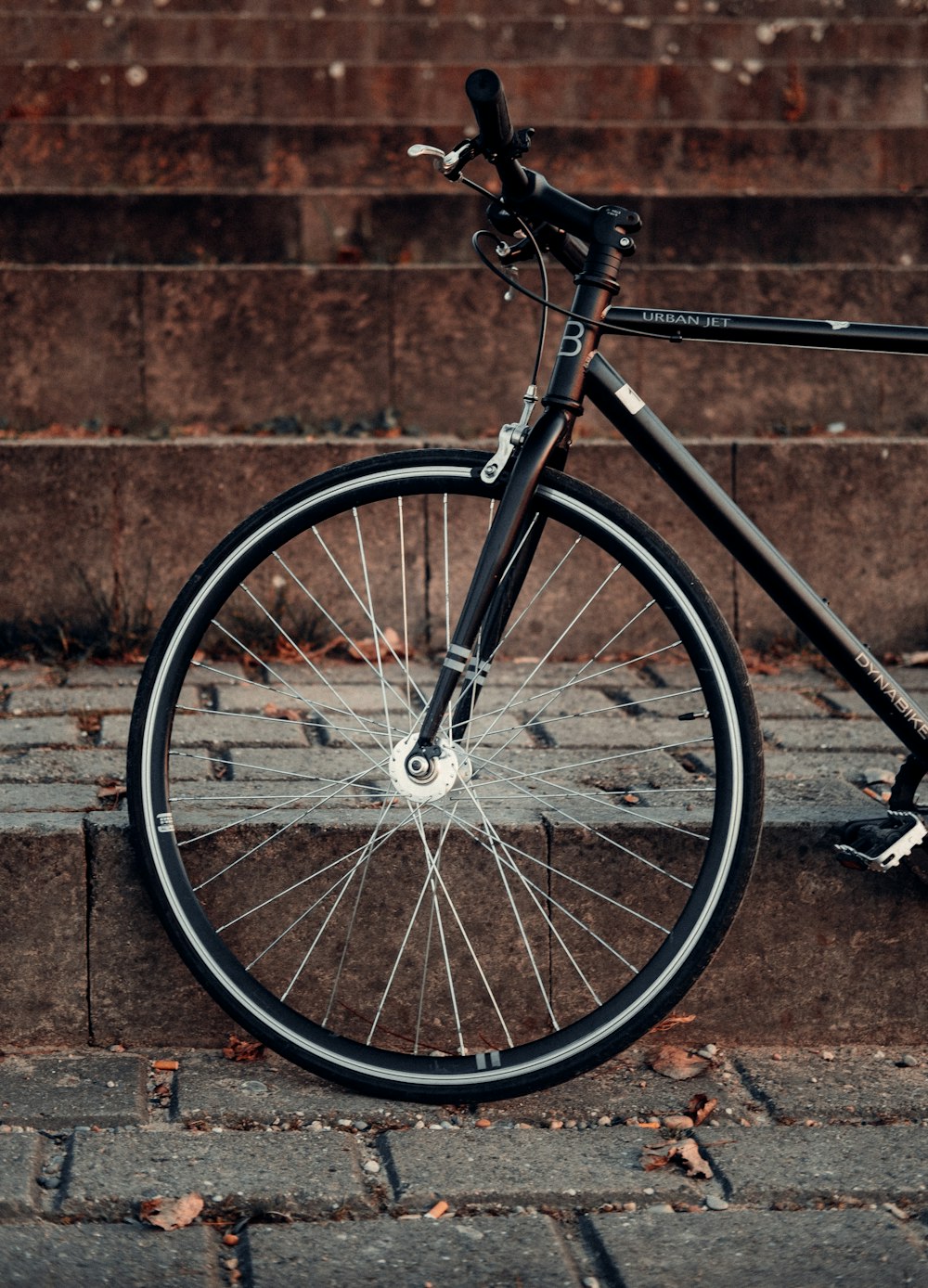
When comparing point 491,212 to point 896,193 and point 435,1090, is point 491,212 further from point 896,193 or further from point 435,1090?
point 896,193

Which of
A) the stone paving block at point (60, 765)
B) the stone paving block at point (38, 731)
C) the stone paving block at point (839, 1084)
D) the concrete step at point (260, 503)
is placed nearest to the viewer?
the stone paving block at point (839, 1084)

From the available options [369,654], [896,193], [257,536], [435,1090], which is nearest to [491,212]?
[257,536]

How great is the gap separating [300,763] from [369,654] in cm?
128

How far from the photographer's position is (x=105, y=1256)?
203 centimetres

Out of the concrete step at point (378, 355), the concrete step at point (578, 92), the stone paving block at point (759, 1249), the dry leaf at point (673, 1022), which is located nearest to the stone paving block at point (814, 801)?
the dry leaf at point (673, 1022)

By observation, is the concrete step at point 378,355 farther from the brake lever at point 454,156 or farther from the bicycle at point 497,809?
the brake lever at point 454,156

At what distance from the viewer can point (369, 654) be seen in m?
4.43

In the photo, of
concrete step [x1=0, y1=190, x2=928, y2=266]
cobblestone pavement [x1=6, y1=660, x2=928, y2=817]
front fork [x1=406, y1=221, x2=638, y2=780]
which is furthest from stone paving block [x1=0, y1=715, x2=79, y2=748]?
concrete step [x1=0, y1=190, x2=928, y2=266]

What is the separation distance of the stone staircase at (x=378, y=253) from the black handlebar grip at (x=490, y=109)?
2139 mm

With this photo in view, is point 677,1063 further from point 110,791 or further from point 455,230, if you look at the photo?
point 455,230

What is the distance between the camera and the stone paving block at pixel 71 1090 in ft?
7.91

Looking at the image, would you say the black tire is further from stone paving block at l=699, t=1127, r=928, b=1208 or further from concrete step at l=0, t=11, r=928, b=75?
concrete step at l=0, t=11, r=928, b=75

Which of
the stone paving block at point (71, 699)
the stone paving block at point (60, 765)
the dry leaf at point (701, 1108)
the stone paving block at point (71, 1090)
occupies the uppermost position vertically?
the stone paving block at point (60, 765)

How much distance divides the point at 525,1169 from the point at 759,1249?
39 cm
